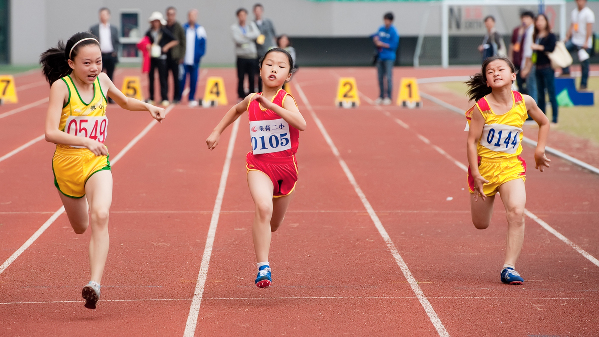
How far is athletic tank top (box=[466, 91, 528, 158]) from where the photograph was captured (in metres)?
5.68

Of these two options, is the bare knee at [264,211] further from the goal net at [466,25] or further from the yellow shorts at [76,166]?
the goal net at [466,25]

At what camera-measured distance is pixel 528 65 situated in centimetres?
1474

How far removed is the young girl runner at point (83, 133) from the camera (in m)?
4.88


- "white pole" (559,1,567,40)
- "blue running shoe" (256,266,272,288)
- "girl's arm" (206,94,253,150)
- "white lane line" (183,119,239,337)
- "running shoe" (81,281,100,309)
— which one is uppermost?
"white pole" (559,1,567,40)

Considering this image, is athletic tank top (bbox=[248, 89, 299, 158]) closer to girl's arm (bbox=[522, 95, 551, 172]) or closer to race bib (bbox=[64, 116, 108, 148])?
race bib (bbox=[64, 116, 108, 148])

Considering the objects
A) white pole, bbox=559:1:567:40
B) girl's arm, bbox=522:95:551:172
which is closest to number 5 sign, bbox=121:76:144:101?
girl's arm, bbox=522:95:551:172

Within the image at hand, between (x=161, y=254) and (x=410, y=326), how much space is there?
2.42 meters

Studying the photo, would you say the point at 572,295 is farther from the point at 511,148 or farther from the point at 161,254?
the point at 161,254

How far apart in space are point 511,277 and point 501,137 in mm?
952

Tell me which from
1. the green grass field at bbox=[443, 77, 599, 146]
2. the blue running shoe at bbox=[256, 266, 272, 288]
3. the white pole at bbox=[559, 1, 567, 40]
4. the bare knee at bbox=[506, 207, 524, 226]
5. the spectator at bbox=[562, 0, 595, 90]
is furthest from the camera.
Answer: the white pole at bbox=[559, 1, 567, 40]

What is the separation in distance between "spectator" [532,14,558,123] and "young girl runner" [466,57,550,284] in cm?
913

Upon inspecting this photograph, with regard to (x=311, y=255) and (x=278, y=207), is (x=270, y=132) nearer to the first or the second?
(x=278, y=207)

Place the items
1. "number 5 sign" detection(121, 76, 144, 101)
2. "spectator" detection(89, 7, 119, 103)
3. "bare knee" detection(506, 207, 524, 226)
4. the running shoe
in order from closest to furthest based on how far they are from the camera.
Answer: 1. the running shoe
2. "bare knee" detection(506, 207, 524, 226)
3. "spectator" detection(89, 7, 119, 103)
4. "number 5 sign" detection(121, 76, 144, 101)

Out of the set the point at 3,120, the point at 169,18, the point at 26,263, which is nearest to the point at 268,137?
the point at 26,263
